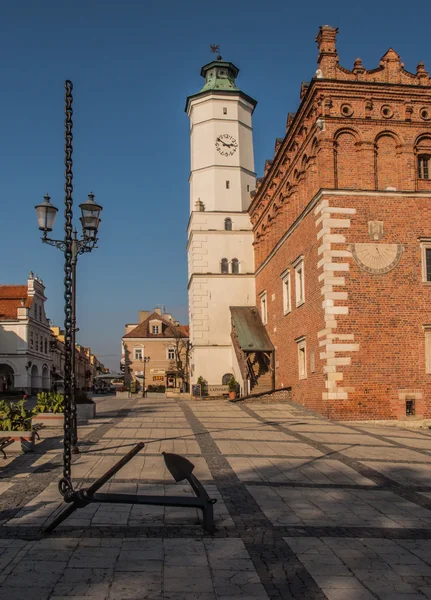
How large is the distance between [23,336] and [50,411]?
45052 millimetres

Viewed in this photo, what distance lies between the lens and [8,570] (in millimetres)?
5605

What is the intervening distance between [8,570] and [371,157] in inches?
759

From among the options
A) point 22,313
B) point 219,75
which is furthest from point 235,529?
point 22,313

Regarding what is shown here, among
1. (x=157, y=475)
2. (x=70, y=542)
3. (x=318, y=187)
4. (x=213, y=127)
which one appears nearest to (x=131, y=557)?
(x=70, y=542)

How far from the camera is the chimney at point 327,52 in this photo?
2172 centimetres

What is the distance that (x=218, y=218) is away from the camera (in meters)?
38.6

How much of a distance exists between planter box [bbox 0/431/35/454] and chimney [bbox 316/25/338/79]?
16060 millimetres

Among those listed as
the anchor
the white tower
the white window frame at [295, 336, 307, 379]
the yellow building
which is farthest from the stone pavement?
the yellow building

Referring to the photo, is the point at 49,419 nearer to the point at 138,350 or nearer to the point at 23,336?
the point at 23,336

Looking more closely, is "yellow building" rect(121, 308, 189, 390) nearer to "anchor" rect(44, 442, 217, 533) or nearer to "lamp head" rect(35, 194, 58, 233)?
"lamp head" rect(35, 194, 58, 233)

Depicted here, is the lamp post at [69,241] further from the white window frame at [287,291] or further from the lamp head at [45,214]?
the white window frame at [287,291]

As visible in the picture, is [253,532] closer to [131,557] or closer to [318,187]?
[131,557]

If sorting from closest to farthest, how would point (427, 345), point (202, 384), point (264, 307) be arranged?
point (427, 345), point (264, 307), point (202, 384)

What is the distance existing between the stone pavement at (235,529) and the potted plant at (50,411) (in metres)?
3.04
